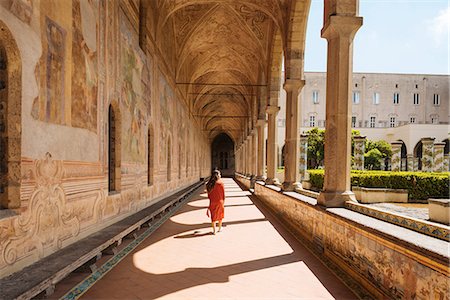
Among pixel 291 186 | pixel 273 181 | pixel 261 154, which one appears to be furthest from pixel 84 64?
pixel 261 154

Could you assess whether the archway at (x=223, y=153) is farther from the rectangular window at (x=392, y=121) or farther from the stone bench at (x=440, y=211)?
the stone bench at (x=440, y=211)

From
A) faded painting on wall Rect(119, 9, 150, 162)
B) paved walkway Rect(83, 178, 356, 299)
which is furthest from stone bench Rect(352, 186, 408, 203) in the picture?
faded painting on wall Rect(119, 9, 150, 162)

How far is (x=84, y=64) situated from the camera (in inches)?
211

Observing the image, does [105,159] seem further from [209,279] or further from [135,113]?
[209,279]

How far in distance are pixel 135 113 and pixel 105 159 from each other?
2.46m

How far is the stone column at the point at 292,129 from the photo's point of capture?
9.78m

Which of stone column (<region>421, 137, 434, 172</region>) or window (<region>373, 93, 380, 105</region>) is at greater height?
window (<region>373, 93, 380, 105</region>)

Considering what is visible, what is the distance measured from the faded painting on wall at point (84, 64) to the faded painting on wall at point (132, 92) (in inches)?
61.5

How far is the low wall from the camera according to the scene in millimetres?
2752

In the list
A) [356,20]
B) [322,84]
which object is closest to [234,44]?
[356,20]

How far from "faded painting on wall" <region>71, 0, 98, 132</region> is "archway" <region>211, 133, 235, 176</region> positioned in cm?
5342

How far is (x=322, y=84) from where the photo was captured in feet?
162

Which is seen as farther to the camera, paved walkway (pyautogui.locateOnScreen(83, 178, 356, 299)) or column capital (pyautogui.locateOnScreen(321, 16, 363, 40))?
column capital (pyautogui.locateOnScreen(321, 16, 363, 40))

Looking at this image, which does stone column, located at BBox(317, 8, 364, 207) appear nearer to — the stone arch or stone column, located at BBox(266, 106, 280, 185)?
the stone arch
